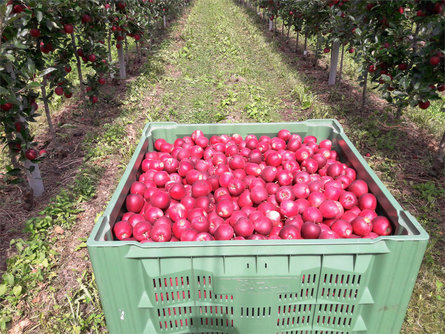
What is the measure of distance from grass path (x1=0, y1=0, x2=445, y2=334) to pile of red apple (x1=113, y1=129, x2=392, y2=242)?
1.35m

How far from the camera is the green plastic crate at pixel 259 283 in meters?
1.97

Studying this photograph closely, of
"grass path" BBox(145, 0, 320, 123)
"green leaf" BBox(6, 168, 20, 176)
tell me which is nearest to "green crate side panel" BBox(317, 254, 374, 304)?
"green leaf" BBox(6, 168, 20, 176)

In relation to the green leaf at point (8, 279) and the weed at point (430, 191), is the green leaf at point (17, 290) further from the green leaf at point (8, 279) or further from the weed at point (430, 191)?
the weed at point (430, 191)

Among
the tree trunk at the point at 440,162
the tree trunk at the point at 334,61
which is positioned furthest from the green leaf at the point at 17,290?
the tree trunk at the point at 334,61

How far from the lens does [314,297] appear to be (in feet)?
6.88

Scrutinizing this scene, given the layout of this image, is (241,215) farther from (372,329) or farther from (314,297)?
(372,329)

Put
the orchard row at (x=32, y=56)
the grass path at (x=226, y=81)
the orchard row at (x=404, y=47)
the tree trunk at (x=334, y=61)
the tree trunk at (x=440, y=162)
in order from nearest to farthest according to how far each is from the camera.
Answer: the orchard row at (x=32, y=56) → the orchard row at (x=404, y=47) → the tree trunk at (x=440, y=162) → the grass path at (x=226, y=81) → the tree trunk at (x=334, y=61)

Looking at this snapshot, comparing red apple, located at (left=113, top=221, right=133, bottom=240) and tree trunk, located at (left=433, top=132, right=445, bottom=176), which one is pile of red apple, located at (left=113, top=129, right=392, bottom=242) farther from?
tree trunk, located at (left=433, top=132, right=445, bottom=176)

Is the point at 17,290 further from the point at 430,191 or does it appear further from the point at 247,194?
the point at 430,191

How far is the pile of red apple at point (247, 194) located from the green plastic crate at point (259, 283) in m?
0.43

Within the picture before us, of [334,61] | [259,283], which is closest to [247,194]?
[259,283]

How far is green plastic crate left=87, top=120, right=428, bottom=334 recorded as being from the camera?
197 cm

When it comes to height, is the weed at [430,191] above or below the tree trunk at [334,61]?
below

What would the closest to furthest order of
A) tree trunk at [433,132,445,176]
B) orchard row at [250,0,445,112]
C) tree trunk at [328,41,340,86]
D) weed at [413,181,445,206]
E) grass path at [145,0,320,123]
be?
1. orchard row at [250,0,445,112]
2. weed at [413,181,445,206]
3. tree trunk at [433,132,445,176]
4. grass path at [145,0,320,123]
5. tree trunk at [328,41,340,86]
